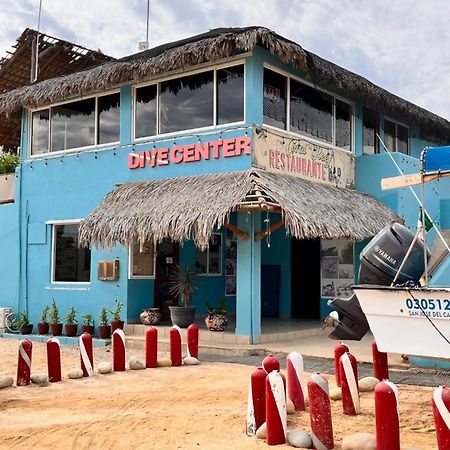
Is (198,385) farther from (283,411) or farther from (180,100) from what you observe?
(180,100)

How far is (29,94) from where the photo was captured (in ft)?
48.0

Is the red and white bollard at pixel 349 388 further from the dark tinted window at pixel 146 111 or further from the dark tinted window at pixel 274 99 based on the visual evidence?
the dark tinted window at pixel 146 111

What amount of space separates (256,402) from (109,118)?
9.68 metres

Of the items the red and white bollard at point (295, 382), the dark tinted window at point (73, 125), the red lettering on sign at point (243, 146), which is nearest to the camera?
the red and white bollard at point (295, 382)

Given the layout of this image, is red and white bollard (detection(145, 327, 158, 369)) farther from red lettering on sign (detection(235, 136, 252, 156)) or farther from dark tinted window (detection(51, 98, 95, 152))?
dark tinted window (detection(51, 98, 95, 152))

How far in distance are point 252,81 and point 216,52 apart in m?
0.85

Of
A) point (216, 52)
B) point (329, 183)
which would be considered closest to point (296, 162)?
point (329, 183)

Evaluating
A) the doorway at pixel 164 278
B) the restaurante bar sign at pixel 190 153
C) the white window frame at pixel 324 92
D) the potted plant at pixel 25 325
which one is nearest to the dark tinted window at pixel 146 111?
the restaurante bar sign at pixel 190 153

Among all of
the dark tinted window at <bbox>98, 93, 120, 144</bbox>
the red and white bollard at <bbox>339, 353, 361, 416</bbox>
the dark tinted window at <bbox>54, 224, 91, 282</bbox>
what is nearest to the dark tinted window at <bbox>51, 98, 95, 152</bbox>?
the dark tinted window at <bbox>98, 93, 120, 144</bbox>

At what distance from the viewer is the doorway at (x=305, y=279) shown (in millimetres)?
14938

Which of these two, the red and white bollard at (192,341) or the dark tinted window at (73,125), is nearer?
the red and white bollard at (192,341)

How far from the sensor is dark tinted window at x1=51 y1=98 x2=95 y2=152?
563 inches

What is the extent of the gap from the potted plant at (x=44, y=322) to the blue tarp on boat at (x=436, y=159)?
990 cm

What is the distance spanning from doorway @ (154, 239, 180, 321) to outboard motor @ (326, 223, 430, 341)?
7.41m
